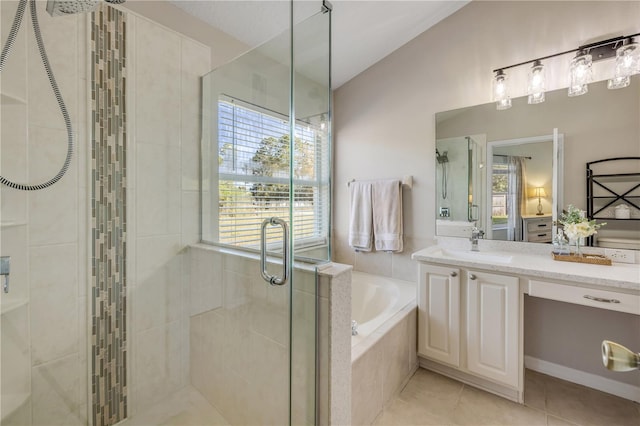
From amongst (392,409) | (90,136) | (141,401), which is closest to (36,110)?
(90,136)

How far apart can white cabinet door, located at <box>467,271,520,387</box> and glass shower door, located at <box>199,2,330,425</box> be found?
3.71 feet

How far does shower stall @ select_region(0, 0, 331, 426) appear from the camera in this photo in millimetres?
1131

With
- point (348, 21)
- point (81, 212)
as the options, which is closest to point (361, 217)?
point (348, 21)

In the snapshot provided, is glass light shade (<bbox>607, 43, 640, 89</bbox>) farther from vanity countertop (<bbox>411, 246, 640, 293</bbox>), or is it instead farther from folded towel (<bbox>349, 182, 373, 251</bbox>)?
folded towel (<bbox>349, 182, 373, 251</bbox>)

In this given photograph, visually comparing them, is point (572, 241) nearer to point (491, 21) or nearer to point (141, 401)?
point (491, 21)

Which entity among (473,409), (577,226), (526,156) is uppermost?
(526,156)

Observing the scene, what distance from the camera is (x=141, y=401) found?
1.51 metres

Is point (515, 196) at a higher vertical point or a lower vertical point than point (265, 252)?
higher

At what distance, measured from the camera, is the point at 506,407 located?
1595mm

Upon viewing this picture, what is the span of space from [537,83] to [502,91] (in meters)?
0.20

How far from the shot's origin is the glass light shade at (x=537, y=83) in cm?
186

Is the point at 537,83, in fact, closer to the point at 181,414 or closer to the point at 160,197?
the point at 160,197

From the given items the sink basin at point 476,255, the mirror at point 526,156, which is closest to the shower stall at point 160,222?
the sink basin at point 476,255

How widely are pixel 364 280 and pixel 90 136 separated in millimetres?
2250
